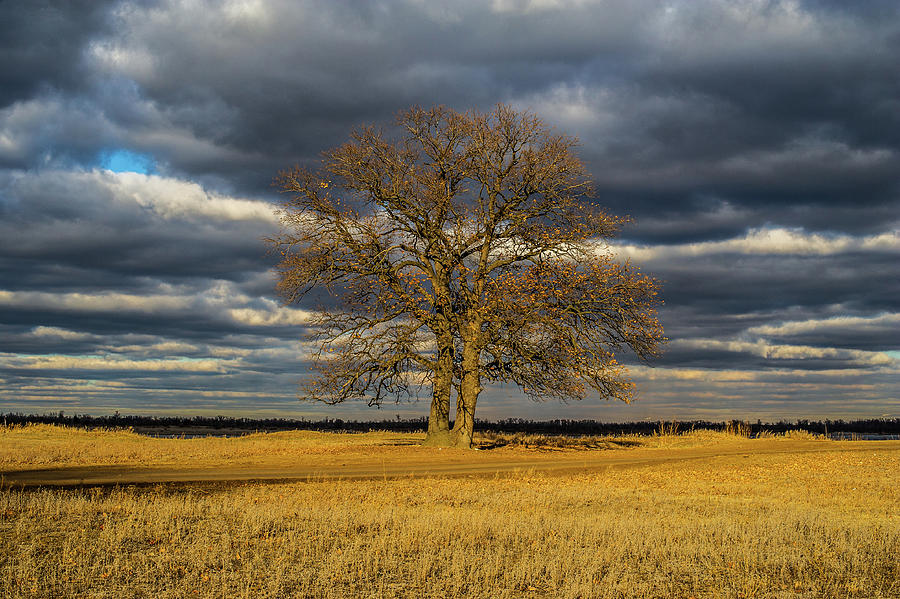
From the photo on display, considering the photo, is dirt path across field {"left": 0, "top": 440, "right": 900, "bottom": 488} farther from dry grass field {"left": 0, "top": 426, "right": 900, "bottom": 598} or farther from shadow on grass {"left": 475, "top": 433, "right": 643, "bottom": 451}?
shadow on grass {"left": 475, "top": 433, "right": 643, "bottom": 451}

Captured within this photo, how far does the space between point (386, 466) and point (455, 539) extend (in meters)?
14.3

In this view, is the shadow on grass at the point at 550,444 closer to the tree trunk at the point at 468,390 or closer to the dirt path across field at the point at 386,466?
the dirt path across field at the point at 386,466

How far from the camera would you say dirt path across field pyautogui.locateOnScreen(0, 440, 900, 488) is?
22.3 m

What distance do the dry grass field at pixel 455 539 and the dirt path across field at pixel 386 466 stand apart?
1.50 meters

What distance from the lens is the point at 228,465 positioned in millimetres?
27234

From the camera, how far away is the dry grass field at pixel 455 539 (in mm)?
11156

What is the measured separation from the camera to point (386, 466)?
27.7 metres

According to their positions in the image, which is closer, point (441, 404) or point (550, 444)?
point (441, 404)

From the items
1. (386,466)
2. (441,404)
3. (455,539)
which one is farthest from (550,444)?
(455,539)

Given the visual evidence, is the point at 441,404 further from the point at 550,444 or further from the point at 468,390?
the point at 550,444

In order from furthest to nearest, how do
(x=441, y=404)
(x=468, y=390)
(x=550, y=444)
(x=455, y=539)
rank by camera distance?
(x=550, y=444), (x=441, y=404), (x=468, y=390), (x=455, y=539)

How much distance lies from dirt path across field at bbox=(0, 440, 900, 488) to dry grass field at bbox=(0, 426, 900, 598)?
1.50 meters

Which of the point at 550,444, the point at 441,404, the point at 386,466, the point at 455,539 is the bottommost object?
the point at 550,444

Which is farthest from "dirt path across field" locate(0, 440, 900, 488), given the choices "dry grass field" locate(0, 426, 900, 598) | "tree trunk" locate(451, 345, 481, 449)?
"tree trunk" locate(451, 345, 481, 449)
